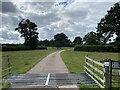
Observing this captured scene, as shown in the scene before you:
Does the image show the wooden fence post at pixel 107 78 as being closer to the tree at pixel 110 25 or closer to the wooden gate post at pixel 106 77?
the wooden gate post at pixel 106 77

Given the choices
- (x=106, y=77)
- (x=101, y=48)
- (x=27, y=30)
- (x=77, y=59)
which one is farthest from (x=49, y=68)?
(x=27, y=30)

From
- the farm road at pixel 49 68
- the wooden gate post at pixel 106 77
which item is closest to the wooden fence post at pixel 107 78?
the wooden gate post at pixel 106 77

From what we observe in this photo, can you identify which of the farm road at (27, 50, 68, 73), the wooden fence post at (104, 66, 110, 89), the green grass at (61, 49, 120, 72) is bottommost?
the green grass at (61, 49, 120, 72)

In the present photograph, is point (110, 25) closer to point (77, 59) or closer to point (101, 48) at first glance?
point (101, 48)

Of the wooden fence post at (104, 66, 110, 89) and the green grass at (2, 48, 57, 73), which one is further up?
the wooden fence post at (104, 66, 110, 89)

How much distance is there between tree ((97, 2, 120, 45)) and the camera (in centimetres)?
7619

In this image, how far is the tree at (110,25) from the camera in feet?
250

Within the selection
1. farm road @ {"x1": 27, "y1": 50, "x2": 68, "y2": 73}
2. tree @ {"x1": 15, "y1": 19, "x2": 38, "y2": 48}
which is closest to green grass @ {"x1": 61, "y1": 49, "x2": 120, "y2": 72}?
farm road @ {"x1": 27, "y1": 50, "x2": 68, "y2": 73}

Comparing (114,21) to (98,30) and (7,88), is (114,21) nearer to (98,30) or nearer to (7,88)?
(98,30)

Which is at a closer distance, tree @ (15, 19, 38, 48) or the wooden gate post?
the wooden gate post

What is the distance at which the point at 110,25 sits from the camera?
3031 inches

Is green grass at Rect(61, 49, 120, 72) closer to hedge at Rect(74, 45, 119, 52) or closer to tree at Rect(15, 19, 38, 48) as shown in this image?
hedge at Rect(74, 45, 119, 52)

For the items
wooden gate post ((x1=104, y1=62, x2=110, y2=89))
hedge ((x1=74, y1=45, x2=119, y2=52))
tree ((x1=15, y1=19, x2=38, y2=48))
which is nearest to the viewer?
wooden gate post ((x1=104, y1=62, x2=110, y2=89))

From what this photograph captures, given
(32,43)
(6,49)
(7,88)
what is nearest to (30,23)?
(32,43)
